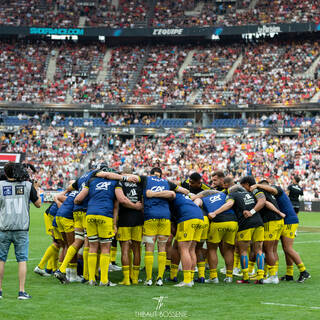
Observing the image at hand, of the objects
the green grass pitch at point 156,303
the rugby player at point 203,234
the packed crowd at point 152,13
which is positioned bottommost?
the green grass pitch at point 156,303

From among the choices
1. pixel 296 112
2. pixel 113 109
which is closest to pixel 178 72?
pixel 113 109

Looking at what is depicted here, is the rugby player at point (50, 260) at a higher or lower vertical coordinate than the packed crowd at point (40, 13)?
lower

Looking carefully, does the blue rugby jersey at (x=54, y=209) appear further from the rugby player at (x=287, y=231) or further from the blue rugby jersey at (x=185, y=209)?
the rugby player at (x=287, y=231)

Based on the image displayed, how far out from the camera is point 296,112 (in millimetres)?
51500

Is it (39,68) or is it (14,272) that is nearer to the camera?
(14,272)

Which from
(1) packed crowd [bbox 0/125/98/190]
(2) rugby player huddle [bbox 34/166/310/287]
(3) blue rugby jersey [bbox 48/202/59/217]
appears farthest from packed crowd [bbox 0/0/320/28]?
(3) blue rugby jersey [bbox 48/202/59/217]

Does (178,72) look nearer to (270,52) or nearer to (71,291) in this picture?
Result: (270,52)

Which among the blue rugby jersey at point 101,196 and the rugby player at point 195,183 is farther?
the rugby player at point 195,183

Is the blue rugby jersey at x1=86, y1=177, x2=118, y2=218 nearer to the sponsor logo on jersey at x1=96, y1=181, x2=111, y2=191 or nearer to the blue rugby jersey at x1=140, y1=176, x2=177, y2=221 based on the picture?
the sponsor logo on jersey at x1=96, y1=181, x2=111, y2=191

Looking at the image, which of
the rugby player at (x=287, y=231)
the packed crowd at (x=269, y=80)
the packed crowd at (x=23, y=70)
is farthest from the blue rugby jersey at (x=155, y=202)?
the packed crowd at (x=23, y=70)

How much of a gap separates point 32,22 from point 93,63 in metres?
8.45

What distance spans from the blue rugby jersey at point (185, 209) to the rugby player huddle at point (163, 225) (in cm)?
2

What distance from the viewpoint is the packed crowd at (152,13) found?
59.3m

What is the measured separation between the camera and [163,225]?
1105 cm
